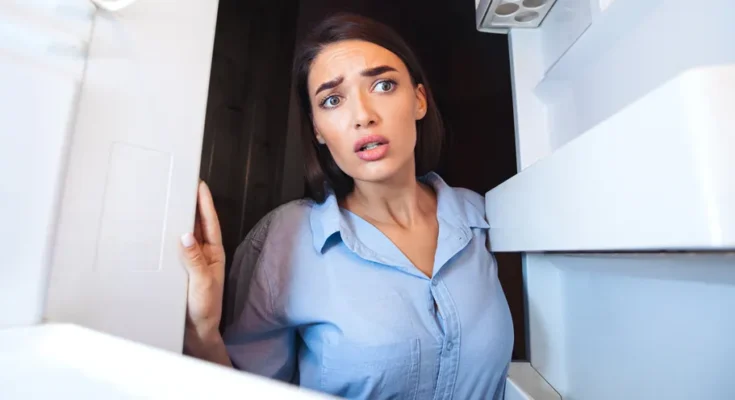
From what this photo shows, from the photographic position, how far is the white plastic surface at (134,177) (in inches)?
15.8

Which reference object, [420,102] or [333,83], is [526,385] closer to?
[420,102]

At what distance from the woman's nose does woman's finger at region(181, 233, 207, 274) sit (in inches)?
15.3

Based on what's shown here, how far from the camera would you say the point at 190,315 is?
54cm

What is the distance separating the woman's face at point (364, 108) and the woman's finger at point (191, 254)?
373 millimetres

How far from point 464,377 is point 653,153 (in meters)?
0.54

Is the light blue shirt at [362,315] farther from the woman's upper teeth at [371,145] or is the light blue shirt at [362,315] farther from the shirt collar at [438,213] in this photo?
the woman's upper teeth at [371,145]

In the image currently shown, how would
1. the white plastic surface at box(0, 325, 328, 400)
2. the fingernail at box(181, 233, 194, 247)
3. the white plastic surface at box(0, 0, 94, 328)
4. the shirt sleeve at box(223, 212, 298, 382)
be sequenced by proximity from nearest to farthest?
the white plastic surface at box(0, 325, 328, 400) < the white plastic surface at box(0, 0, 94, 328) < the fingernail at box(181, 233, 194, 247) < the shirt sleeve at box(223, 212, 298, 382)

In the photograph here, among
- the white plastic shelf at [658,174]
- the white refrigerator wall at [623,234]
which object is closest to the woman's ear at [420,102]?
the white refrigerator wall at [623,234]

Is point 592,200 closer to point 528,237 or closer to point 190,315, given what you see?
point 528,237

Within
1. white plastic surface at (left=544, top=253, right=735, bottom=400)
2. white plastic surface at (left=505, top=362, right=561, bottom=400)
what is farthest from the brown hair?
white plastic surface at (left=505, top=362, right=561, bottom=400)

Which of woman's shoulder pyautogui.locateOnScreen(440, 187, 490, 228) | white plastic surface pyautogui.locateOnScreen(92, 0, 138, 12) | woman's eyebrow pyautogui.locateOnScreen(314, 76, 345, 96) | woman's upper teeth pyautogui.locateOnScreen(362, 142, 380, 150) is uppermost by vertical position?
woman's eyebrow pyautogui.locateOnScreen(314, 76, 345, 96)

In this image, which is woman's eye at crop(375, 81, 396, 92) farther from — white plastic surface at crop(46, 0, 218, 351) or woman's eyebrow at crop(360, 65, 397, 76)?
white plastic surface at crop(46, 0, 218, 351)

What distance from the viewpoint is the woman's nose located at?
0.74 m

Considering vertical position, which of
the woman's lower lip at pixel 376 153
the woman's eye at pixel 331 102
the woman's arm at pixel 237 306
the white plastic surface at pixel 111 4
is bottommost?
the woman's arm at pixel 237 306
